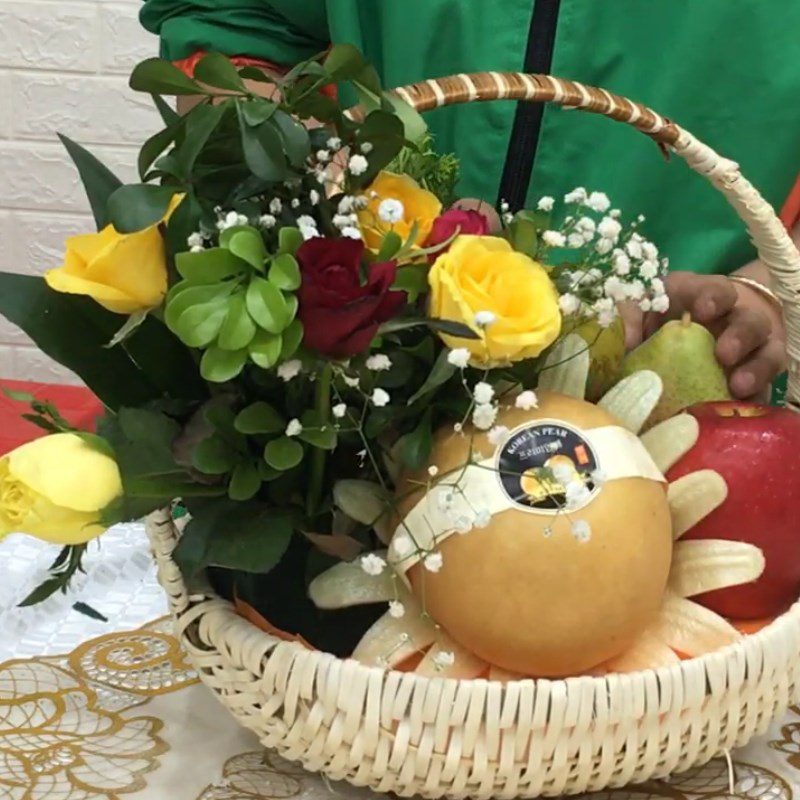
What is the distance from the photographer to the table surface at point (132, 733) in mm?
592

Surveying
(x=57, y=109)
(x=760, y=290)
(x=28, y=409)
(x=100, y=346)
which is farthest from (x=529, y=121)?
(x=57, y=109)

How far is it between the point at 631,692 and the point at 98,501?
0.26 metres

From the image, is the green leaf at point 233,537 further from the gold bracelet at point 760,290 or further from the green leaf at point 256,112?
the gold bracelet at point 760,290

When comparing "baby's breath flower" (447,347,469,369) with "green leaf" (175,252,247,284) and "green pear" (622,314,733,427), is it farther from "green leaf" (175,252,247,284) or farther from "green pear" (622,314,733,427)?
"green pear" (622,314,733,427)

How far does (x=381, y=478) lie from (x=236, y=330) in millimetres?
117

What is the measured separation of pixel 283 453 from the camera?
50cm

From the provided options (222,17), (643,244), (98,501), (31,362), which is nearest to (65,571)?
(98,501)

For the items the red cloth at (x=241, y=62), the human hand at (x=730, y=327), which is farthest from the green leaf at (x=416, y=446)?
the red cloth at (x=241, y=62)

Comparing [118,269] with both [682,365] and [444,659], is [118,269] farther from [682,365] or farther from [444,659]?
[682,365]

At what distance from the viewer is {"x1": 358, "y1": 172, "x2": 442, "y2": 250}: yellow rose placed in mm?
557

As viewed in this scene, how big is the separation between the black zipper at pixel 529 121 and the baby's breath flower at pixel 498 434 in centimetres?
45

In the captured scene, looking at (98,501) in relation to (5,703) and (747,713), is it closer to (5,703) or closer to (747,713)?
(5,703)

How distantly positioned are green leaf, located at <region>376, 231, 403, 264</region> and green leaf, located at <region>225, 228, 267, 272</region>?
59mm

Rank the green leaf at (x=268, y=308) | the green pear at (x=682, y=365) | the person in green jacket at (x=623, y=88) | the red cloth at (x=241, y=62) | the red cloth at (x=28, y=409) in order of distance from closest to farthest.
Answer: the green leaf at (x=268, y=308) → the green pear at (x=682, y=365) → the person in green jacket at (x=623, y=88) → the red cloth at (x=241, y=62) → the red cloth at (x=28, y=409)
